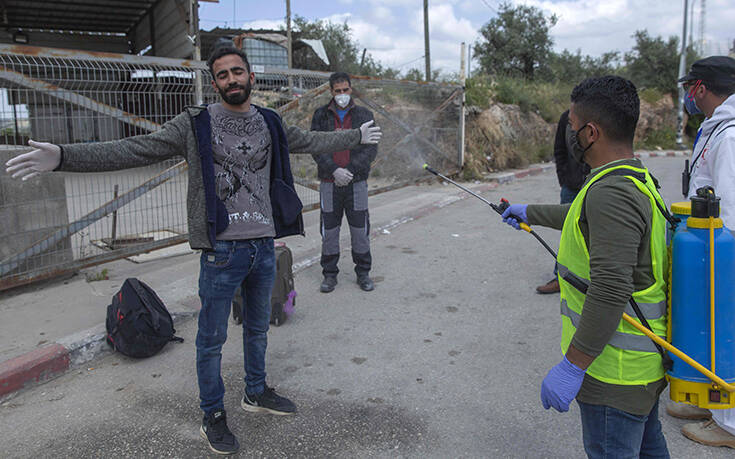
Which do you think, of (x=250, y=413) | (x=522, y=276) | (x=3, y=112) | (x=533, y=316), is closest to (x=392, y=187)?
(x=522, y=276)

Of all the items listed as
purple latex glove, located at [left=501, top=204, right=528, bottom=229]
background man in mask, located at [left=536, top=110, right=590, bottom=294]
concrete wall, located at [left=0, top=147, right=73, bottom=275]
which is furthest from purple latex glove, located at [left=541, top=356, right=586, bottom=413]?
concrete wall, located at [left=0, top=147, right=73, bottom=275]

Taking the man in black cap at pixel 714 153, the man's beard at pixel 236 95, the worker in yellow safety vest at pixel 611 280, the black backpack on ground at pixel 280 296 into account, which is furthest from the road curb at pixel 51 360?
the man in black cap at pixel 714 153

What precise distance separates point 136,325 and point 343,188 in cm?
232

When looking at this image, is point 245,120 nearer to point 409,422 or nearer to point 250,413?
point 250,413

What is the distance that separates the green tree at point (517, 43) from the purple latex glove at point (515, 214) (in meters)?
25.5

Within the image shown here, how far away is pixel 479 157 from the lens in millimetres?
13719

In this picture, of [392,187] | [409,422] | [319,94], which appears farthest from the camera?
[392,187]

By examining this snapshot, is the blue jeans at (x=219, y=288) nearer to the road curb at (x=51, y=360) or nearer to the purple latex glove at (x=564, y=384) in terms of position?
the road curb at (x=51, y=360)

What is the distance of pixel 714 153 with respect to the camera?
113 inches

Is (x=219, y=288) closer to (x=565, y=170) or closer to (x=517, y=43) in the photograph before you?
(x=565, y=170)

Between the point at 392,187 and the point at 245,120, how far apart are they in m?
7.93

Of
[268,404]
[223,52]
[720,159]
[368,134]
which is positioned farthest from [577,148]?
[268,404]

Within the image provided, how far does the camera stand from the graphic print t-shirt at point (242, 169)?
2852 mm

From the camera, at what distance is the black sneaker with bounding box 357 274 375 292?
17.9 ft
